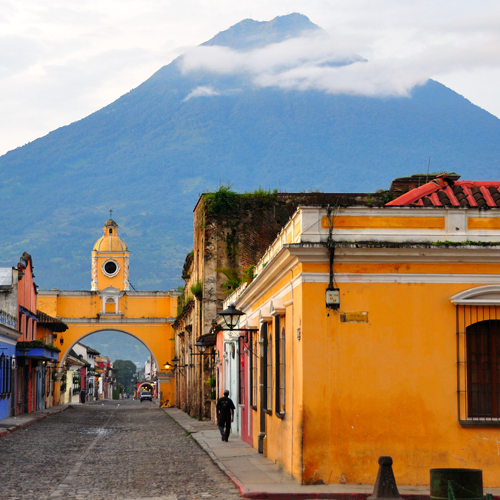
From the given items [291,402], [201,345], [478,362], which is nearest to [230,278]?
[201,345]

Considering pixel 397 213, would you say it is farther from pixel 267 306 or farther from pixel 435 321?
pixel 267 306

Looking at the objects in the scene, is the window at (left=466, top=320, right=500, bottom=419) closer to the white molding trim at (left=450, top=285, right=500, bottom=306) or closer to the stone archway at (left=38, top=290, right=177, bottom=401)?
the white molding trim at (left=450, top=285, right=500, bottom=306)

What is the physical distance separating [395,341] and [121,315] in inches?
1685

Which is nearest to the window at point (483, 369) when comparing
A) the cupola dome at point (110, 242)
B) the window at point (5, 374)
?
the window at point (5, 374)

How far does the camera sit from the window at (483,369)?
11.5 meters

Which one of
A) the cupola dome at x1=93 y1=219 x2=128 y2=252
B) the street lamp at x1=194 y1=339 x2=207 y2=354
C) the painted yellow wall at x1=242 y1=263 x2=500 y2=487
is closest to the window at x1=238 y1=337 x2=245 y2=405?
the street lamp at x1=194 y1=339 x2=207 y2=354

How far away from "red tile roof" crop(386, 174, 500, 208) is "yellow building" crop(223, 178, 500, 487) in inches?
84.0

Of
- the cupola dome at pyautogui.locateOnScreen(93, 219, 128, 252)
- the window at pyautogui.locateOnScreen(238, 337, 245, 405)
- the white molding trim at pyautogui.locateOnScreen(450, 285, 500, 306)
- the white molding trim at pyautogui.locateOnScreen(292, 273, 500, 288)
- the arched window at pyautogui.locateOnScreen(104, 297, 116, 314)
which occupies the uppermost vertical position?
the cupola dome at pyautogui.locateOnScreen(93, 219, 128, 252)

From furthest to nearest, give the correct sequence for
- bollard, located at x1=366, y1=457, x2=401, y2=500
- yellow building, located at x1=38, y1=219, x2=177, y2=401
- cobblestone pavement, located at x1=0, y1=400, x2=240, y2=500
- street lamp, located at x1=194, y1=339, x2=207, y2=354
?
yellow building, located at x1=38, y1=219, x2=177, y2=401
street lamp, located at x1=194, y1=339, x2=207, y2=354
cobblestone pavement, located at x1=0, y1=400, x2=240, y2=500
bollard, located at x1=366, y1=457, x2=401, y2=500

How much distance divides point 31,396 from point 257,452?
24.0m

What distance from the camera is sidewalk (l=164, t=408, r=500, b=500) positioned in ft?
33.6

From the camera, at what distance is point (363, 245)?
1132cm

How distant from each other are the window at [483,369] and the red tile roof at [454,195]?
2.59m

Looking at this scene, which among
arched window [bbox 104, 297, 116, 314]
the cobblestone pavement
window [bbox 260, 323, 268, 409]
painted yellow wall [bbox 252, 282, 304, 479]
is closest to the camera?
→ the cobblestone pavement
